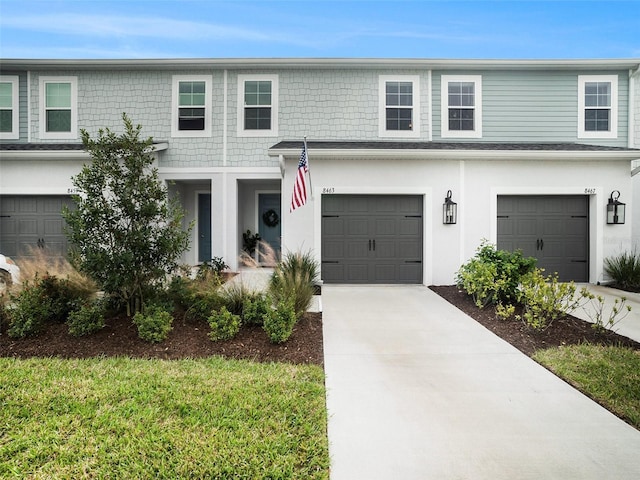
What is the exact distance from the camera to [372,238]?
8961mm

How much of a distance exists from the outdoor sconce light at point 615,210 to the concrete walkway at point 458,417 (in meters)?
6.32

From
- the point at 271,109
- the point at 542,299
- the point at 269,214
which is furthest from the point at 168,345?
the point at 271,109

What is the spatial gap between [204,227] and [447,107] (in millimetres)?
8746

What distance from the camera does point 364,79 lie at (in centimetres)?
1070

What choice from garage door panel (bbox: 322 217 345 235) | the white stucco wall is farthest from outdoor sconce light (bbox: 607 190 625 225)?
garage door panel (bbox: 322 217 345 235)

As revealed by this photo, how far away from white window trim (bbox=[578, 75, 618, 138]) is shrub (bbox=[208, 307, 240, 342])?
38.5 ft

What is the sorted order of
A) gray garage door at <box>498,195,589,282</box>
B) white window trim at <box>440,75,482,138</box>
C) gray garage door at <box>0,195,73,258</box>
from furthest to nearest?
1. white window trim at <box>440,75,482,138</box>
2. gray garage door at <box>0,195,73,258</box>
3. gray garage door at <box>498,195,589,282</box>

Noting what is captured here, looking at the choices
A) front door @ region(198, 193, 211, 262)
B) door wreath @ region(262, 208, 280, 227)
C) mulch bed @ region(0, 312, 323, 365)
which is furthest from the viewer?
door wreath @ region(262, 208, 280, 227)

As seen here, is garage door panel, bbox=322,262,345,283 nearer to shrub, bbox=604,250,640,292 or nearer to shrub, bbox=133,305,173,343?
shrub, bbox=133,305,173,343

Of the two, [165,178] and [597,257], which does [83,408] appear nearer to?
[165,178]

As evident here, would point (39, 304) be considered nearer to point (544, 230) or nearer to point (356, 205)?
point (356, 205)

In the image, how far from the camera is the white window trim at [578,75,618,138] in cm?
1066

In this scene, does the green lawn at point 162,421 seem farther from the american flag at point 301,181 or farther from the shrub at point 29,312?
the american flag at point 301,181

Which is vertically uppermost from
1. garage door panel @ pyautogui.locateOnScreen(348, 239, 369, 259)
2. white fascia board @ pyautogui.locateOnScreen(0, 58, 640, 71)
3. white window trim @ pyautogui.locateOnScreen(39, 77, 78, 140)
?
white fascia board @ pyautogui.locateOnScreen(0, 58, 640, 71)
